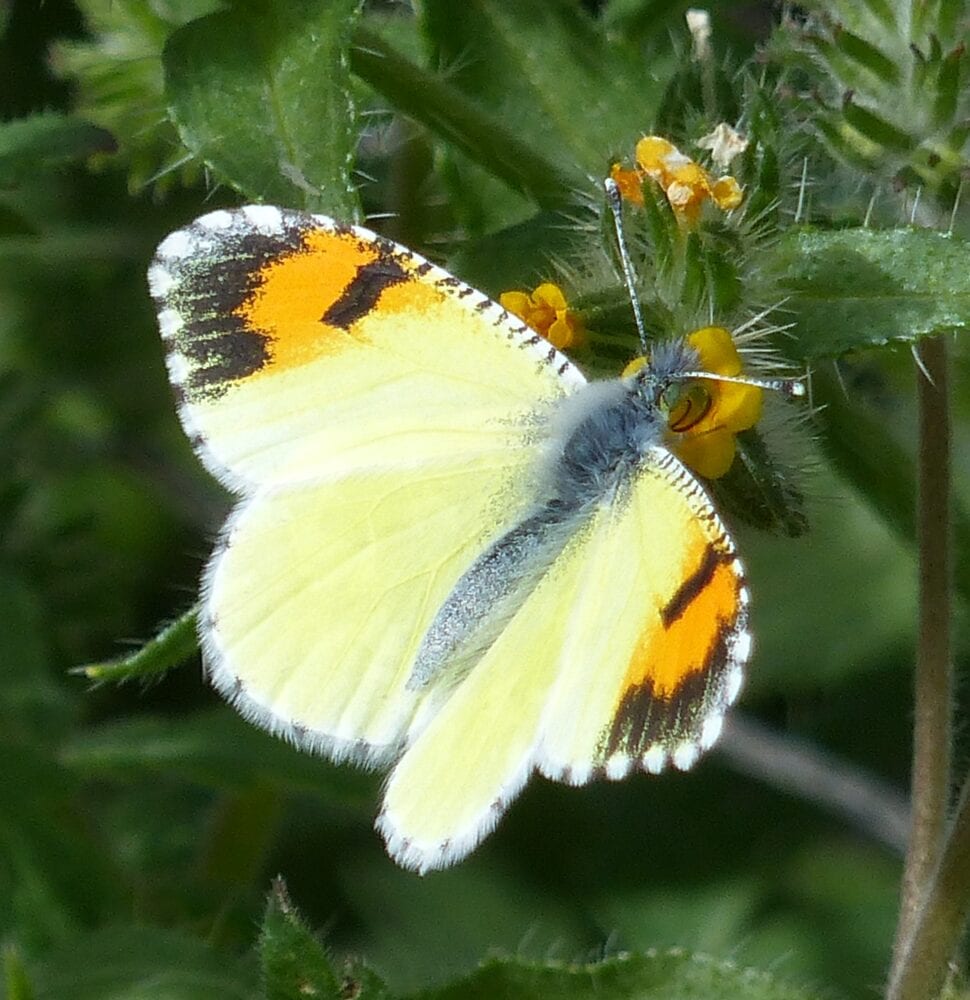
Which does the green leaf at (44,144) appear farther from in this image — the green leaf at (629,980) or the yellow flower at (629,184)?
the green leaf at (629,980)

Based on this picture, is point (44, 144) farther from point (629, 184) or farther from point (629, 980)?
point (629, 980)

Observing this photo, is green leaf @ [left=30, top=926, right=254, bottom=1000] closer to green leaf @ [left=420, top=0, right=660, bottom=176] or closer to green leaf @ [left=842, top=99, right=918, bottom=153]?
green leaf @ [left=420, top=0, right=660, bottom=176]

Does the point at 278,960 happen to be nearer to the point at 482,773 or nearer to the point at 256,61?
the point at 482,773

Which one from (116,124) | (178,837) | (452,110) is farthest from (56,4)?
(178,837)

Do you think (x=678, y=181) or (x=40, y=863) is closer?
(x=678, y=181)

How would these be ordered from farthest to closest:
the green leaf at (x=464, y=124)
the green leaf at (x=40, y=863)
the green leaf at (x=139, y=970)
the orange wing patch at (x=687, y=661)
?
1. the green leaf at (x=40, y=863)
2. the green leaf at (x=139, y=970)
3. the green leaf at (x=464, y=124)
4. the orange wing patch at (x=687, y=661)

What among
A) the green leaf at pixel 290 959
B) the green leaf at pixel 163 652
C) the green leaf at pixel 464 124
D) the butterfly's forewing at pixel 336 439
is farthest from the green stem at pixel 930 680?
the green leaf at pixel 163 652

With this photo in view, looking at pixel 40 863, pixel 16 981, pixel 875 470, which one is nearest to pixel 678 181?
pixel 875 470
